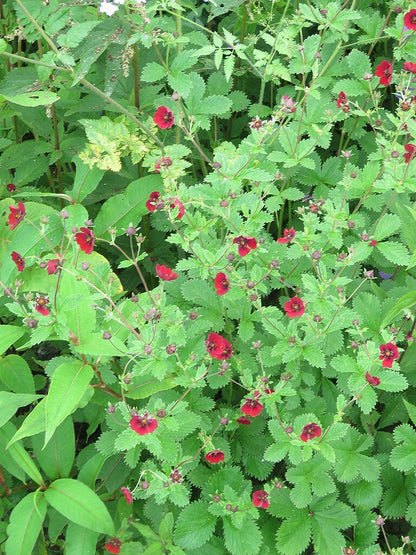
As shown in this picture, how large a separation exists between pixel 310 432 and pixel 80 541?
2.51 feet

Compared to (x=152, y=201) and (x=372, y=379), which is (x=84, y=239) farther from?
(x=372, y=379)

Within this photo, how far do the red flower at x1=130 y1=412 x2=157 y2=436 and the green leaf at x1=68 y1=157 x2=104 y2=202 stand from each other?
1049mm

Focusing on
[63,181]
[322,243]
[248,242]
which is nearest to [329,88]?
[322,243]

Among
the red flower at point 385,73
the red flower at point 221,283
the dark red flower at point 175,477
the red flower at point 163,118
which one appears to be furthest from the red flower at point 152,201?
the red flower at point 385,73

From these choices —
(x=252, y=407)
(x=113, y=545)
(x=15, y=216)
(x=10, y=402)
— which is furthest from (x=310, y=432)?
(x=15, y=216)

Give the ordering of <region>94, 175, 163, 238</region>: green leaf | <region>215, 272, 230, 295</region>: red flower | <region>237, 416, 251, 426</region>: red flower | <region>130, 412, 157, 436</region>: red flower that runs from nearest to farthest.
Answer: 1. <region>130, 412, 157, 436</region>: red flower
2. <region>215, 272, 230, 295</region>: red flower
3. <region>237, 416, 251, 426</region>: red flower
4. <region>94, 175, 163, 238</region>: green leaf

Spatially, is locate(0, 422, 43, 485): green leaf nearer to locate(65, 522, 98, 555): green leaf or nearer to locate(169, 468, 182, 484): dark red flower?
locate(65, 522, 98, 555): green leaf

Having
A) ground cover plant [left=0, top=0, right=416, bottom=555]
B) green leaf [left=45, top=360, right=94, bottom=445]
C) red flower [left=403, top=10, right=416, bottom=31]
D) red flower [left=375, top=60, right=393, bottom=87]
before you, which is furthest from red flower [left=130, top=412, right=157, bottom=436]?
red flower [left=403, top=10, right=416, bottom=31]

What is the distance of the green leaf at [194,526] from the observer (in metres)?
1.76

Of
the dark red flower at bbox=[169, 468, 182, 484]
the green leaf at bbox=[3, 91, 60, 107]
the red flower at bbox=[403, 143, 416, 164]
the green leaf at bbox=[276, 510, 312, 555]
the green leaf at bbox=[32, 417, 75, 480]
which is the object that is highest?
the green leaf at bbox=[3, 91, 60, 107]

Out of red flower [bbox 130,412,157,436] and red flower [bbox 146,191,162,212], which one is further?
red flower [bbox 146,191,162,212]

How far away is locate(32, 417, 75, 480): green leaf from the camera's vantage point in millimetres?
1917

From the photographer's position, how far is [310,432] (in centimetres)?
168

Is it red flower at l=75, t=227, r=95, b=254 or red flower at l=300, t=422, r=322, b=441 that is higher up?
red flower at l=75, t=227, r=95, b=254
